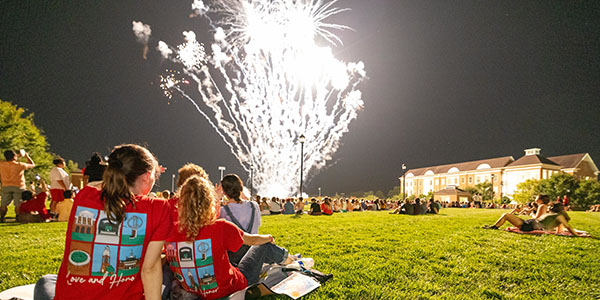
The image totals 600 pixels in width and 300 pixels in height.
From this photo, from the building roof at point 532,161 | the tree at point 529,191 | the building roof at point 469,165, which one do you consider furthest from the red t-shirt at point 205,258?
the building roof at point 469,165

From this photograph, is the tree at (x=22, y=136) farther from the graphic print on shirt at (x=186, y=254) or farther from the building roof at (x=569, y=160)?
the building roof at (x=569, y=160)

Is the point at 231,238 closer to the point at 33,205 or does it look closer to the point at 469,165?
the point at 33,205

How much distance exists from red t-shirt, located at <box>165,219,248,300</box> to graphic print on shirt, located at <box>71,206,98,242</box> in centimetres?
81

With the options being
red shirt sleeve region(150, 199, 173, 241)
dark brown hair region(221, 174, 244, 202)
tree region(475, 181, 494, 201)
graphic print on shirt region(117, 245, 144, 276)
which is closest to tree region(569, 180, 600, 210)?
tree region(475, 181, 494, 201)

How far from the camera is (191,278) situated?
3.07 meters

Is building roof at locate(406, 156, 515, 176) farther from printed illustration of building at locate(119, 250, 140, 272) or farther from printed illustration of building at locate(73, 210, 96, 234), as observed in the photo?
printed illustration of building at locate(73, 210, 96, 234)

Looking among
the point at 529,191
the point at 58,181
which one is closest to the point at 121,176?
the point at 58,181

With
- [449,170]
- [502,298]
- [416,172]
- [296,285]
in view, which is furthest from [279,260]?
[416,172]

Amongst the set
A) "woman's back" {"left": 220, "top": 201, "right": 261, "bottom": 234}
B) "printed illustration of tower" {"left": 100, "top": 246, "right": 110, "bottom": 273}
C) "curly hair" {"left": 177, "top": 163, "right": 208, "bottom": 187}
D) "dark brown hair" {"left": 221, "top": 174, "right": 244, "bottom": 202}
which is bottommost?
"printed illustration of tower" {"left": 100, "top": 246, "right": 110, "bottom": 273}

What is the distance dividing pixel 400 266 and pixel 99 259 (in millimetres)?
4982

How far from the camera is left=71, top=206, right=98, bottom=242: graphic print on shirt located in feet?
7.24

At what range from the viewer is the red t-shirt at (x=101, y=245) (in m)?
2.21

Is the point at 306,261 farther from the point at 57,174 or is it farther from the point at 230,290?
the point at 57,174

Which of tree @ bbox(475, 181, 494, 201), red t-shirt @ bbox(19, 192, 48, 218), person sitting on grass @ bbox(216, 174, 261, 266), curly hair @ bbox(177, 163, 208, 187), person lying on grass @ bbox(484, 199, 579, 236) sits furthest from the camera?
tree @ bbox(475, 181, 494, 201)
